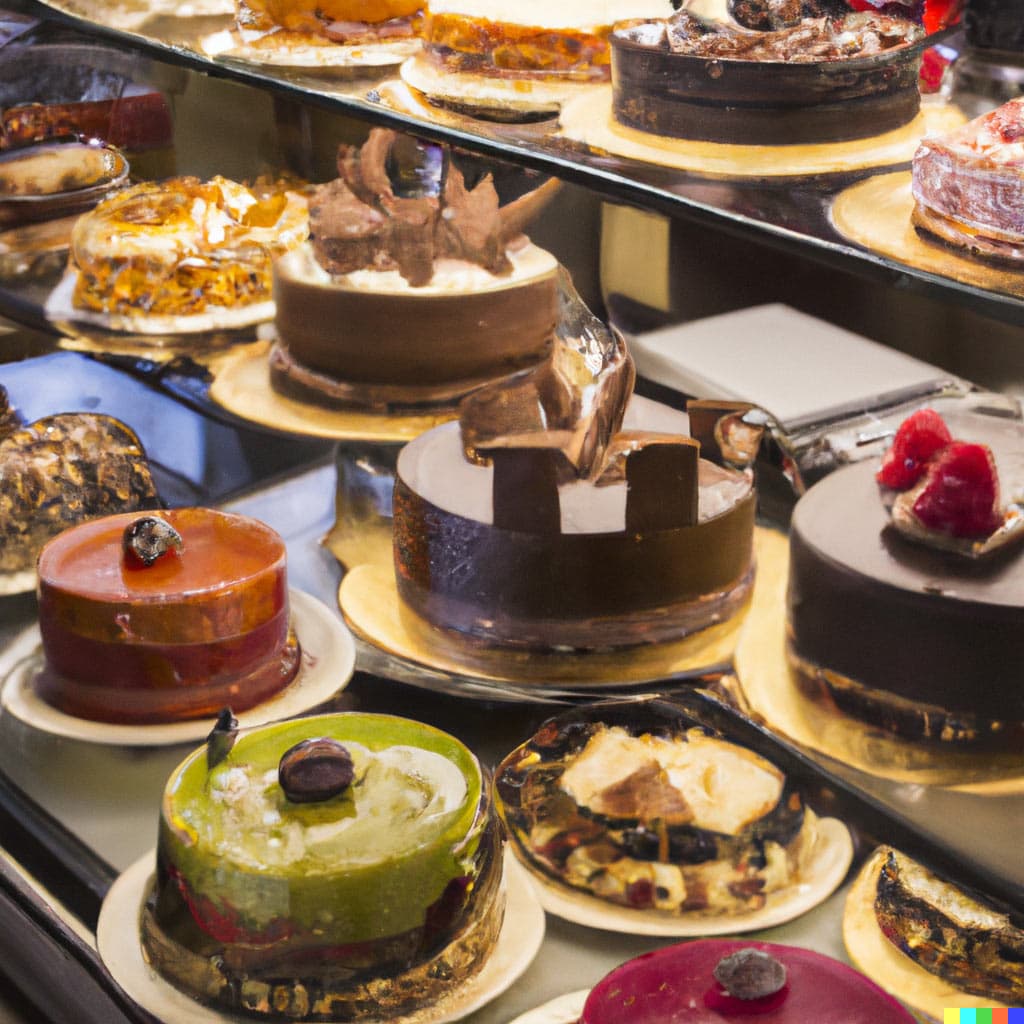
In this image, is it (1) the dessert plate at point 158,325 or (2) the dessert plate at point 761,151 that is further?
(1) the dessert plate at point 158,325

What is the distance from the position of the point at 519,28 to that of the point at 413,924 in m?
0.58

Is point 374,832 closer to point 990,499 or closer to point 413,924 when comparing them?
point 413,924

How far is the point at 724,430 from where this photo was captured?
1.04 m

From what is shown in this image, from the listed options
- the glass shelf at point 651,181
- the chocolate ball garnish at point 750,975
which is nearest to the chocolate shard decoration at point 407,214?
the glass shelf at point 651,181

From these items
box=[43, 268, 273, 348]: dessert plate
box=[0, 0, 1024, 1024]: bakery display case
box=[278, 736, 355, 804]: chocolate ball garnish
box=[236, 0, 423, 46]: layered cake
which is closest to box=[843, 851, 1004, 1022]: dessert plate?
box=[0, 0, 1024, 1024]: bakery display case

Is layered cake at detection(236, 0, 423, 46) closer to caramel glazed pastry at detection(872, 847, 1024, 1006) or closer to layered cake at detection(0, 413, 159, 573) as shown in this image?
layered cake at detection(0, 413, 159, 573)

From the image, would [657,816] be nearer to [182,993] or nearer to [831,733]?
[831,733]

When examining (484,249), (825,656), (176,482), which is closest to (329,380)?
(484,249)

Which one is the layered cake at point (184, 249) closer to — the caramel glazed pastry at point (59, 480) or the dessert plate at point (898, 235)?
the caramel glazed pastry at point (59, 480)

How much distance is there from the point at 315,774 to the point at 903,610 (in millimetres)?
391

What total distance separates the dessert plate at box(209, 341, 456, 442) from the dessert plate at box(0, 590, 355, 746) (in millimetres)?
160

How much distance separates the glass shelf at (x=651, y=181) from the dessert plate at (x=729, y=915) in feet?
1.51

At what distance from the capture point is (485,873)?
3.06 feet

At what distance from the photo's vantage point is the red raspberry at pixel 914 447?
35.4 inches
